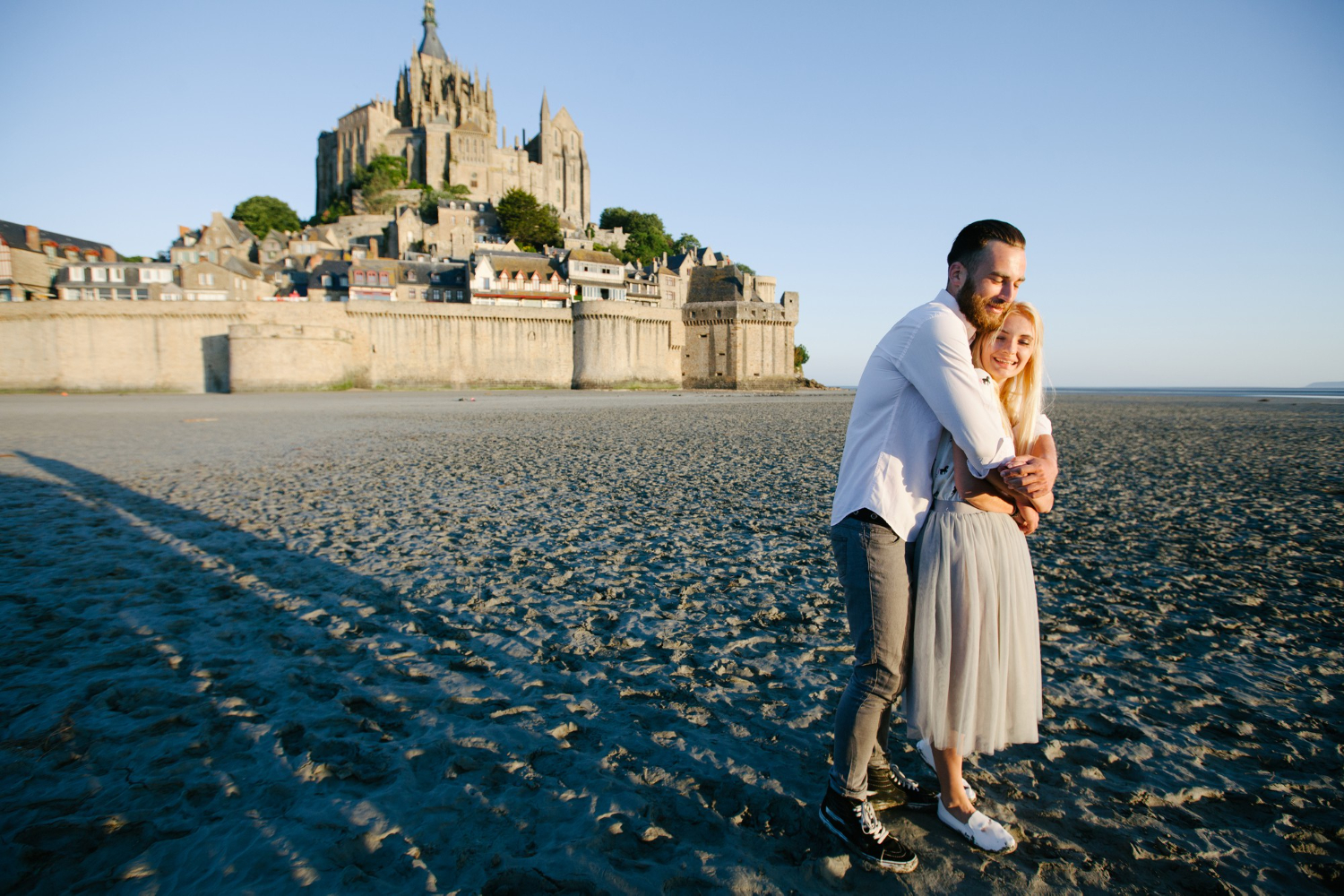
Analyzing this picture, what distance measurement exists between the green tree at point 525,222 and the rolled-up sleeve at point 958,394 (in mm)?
73932

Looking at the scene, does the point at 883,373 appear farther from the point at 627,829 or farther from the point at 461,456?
the point at 461,456

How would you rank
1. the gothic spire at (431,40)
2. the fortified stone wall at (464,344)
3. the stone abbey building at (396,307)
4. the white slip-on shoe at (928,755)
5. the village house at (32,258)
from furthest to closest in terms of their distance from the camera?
the gothic spire at (431,40) → the village house at (32,258) → the fortified stone wall at (464,344) → the stone abbey building at (396,307) → the white slip-on shoe at (928,755)

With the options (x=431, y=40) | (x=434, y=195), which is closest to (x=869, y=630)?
(x=434, y=195)

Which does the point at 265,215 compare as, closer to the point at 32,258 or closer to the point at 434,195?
the point at 434,195

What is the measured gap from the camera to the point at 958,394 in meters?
1.92

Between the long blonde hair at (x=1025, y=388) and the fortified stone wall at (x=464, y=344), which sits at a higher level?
the fortified stone wall at (x=464, y=344)

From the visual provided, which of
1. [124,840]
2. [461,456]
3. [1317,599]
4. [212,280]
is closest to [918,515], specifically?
[124,840]

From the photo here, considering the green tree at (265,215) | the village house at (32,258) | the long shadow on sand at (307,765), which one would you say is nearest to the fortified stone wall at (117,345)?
the village house at (32,258)

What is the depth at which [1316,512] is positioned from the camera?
716 centimetres

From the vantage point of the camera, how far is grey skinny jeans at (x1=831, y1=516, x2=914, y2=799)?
209 cm

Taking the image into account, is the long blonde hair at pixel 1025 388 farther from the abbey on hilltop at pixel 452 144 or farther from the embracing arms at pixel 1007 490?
the abbey on hilltop at pixel 452 144

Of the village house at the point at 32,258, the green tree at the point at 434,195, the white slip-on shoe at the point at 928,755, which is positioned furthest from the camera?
the green tree at the point at 434,195

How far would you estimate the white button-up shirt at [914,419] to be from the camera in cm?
192

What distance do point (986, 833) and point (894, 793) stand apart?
356mm
